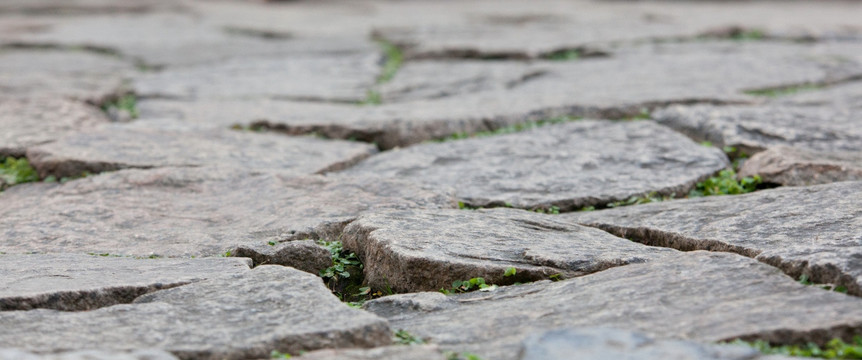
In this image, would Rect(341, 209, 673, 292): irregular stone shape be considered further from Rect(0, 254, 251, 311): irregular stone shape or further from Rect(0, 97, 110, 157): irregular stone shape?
Rect(0, 97, 110, 157): irregular stone shape

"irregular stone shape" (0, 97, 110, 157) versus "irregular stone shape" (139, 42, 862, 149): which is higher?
"irregular stone shape" (139, 42, 862, 149)

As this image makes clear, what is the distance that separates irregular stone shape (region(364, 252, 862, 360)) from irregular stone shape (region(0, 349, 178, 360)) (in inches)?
14.1

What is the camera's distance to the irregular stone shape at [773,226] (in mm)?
1284

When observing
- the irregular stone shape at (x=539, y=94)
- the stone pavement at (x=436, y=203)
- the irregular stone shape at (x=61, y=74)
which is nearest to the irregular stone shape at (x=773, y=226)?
the stone pavement at (x=436, y=203)

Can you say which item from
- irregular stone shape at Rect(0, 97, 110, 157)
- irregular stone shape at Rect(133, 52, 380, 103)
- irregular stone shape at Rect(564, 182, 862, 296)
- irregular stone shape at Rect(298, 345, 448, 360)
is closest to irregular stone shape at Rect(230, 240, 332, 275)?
irregular stone shape at Rect(298, 345, 448, 360)

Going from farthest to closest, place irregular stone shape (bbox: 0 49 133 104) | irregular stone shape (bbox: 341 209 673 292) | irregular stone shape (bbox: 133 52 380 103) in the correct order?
irregular stone shape (bbox: 133 52 380 103) → irregular stone shape (bbox: 0 49 133 104) → irregular stone shape (bbox: 341 209 673 292)

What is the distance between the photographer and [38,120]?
2.55 metres

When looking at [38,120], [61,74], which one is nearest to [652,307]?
[38,120]

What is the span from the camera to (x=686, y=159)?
6.95ft

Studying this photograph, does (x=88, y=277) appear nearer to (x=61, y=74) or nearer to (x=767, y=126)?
(x=767, y=126)

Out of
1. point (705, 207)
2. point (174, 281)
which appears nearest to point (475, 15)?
point (705, 207)

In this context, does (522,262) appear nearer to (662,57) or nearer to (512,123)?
(512,123)

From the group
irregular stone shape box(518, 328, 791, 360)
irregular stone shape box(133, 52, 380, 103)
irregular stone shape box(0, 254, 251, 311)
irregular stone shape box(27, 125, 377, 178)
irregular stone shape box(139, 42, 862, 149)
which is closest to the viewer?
irregular stone shape box(518, 328, 791, 360)

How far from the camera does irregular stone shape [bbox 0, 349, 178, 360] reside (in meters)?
1.02
